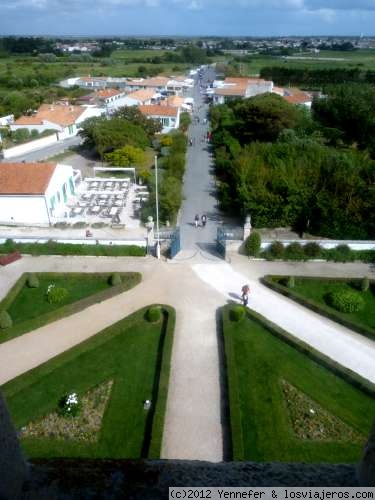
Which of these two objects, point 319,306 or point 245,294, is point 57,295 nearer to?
point 245,294

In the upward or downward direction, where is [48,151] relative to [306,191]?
downward

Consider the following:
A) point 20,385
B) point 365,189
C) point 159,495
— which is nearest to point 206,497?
point 159,495

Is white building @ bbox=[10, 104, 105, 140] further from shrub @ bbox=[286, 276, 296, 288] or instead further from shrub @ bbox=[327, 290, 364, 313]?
shrub @ bbox=[327, 290, 364, 313]

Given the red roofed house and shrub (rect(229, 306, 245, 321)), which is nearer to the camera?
shrub (rect(229, 306, 245, 321))

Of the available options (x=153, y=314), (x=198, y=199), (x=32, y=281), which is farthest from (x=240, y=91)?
(x=153, y=314)

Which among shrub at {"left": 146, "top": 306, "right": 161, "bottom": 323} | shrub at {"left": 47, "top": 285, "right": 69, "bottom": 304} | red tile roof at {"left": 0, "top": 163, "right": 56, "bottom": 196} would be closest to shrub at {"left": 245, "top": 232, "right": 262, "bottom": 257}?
shrub at {"left": 146, "top": 306, "right": 161, "bottom": 323}

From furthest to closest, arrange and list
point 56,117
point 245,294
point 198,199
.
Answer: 1. point 56,117
2. point 198,199
3. point 245,294
